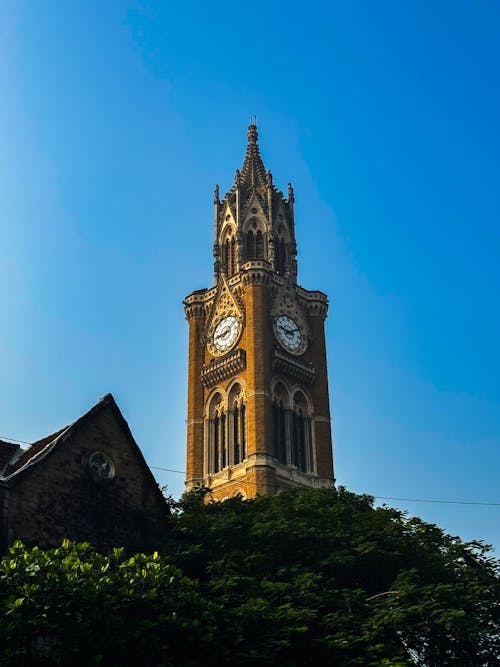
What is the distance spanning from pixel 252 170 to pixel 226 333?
14.8 meters

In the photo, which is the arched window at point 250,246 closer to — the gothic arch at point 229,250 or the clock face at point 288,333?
the gothic arch at point 229,250

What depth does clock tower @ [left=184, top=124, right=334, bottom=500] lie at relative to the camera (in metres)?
54.9

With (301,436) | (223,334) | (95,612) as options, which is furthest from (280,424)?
(95,612)

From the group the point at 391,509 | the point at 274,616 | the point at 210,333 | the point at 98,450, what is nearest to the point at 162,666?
the point at 274,616

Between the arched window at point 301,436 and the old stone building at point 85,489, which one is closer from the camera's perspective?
the old stone building at point 85,489

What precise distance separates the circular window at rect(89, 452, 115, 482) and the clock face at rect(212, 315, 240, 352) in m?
35.5

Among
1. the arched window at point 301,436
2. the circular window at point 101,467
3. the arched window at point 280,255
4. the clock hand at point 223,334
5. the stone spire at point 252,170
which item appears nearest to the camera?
the circular window at point 101,467

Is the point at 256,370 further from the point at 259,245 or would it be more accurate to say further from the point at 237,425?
the point at 259,245

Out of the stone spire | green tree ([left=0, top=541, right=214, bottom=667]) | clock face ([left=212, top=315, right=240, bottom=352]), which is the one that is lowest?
green tree ([left=0, top=541, right=214, bottom=667])

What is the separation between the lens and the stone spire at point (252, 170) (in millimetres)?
67250

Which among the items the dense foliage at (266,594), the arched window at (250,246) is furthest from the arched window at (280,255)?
the dense foliage at (266,594)

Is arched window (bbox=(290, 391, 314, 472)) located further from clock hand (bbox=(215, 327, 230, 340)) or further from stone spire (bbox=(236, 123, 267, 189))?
stone spire (bbox=(236, 123, 267, 189))

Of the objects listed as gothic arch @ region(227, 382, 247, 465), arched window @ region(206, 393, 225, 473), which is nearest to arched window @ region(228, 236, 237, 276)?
gothic arch @ region(227, 382, 247, 465)

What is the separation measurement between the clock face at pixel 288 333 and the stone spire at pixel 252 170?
12.2 m
